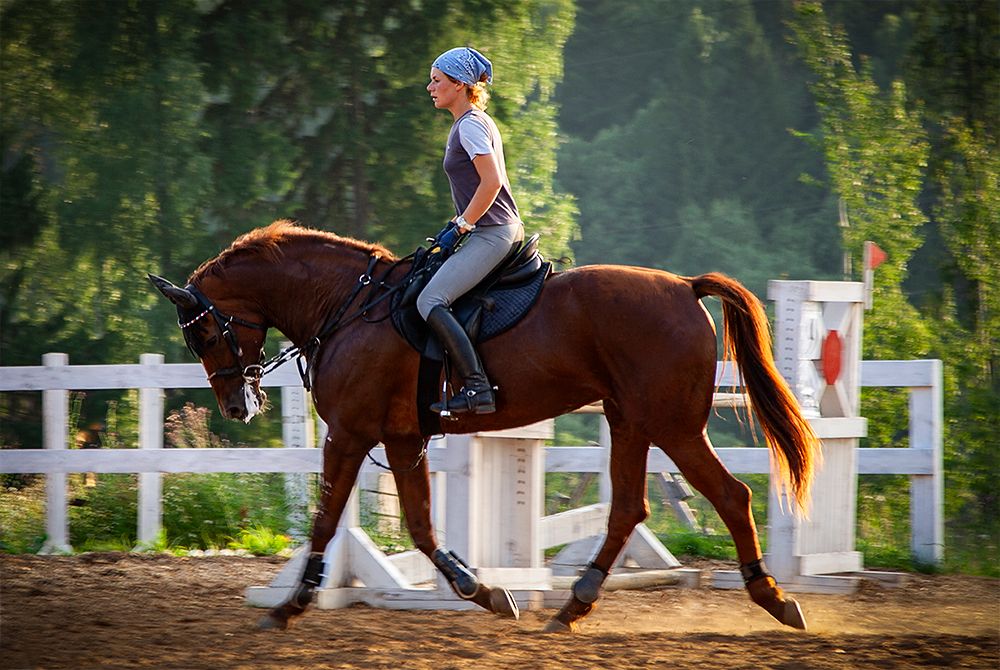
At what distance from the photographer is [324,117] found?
20.6m

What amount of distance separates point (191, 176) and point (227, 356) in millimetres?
13715

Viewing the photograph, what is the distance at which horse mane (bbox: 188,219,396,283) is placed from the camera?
266 inches

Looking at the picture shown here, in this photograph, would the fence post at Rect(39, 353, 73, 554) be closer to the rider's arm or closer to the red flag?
the rider's arm

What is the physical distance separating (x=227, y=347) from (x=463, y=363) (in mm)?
1449

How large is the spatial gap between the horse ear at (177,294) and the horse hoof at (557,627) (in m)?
2.56

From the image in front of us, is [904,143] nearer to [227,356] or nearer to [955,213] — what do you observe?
[955,213]

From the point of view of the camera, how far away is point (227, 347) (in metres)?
6.70

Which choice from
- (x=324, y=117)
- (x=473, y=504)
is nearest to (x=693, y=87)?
(x=324, y=117)

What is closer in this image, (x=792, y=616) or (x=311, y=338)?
(x=792, y=616)

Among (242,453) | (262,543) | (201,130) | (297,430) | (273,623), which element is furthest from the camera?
(201,130)

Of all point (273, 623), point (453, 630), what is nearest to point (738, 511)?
point (453, 630)

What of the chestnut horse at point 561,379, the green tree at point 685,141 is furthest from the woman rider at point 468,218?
the green tree at point 685,141

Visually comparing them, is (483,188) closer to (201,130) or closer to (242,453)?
(242,453)

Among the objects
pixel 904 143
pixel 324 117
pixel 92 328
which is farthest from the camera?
pixel 324 117
